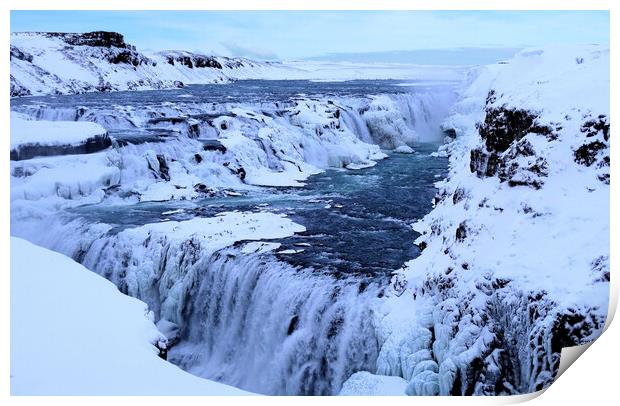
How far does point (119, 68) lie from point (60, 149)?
1170 centimetres

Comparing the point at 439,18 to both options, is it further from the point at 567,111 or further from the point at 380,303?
the point at 380,303

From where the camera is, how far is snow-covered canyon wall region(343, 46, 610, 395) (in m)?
5.49

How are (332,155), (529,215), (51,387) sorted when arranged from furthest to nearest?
1. (332,155)
2. (529,215)
3. (51,387)

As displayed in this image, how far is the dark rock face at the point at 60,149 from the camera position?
7059 millimetres

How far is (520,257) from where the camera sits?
589 cm

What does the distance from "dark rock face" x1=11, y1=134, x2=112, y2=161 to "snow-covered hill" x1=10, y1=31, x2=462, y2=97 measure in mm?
998

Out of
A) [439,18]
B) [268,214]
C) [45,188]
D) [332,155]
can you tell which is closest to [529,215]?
[439,18]

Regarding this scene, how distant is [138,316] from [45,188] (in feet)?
12.1

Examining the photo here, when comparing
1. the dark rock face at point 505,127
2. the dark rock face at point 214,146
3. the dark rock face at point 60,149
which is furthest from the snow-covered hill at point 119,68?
the dark rock face at point 214,146

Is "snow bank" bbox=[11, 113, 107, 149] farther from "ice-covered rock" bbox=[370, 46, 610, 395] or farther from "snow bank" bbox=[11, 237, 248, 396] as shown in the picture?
"ice-covered rock" bbox=[370, 46, 610, 395]

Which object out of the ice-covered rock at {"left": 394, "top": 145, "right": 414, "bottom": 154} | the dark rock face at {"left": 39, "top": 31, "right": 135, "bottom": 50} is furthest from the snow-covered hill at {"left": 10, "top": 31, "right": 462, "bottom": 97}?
the ice-covered rock at {"left": 394, "top": 145, "right": 414, "bottom": 154}

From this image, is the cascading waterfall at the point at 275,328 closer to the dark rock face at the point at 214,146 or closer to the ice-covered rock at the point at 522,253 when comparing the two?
the ice-covered rock at the point at 522,253

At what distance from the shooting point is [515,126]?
699 centimetres

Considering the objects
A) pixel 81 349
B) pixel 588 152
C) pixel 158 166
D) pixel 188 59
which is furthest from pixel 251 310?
pixel 188 59
